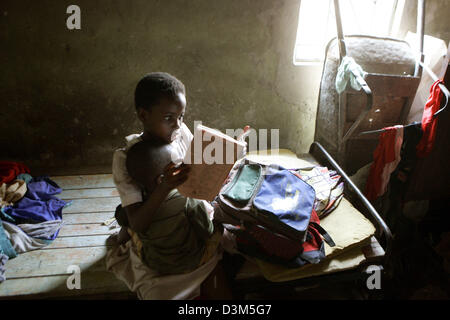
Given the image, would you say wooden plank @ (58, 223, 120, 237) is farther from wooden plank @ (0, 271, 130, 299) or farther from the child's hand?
the child's hand

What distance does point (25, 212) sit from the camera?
2.16 meters

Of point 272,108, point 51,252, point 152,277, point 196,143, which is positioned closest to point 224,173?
point 196,143

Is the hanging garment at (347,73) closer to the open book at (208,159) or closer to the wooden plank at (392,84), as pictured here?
the wooden plank at (392,84)

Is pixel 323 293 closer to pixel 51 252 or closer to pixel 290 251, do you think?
pixel 290 251

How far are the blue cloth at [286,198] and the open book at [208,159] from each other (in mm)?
372

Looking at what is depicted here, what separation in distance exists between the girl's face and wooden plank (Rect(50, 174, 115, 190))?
1500 mm

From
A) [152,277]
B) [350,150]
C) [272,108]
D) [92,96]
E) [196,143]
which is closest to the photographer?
[196,143]

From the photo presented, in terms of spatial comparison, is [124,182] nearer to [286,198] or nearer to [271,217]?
[271,217]

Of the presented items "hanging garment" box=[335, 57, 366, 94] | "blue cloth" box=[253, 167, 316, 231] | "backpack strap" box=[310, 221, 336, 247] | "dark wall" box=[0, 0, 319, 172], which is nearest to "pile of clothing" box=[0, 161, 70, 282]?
"dark wall" box=[0, 0, 319, 172]

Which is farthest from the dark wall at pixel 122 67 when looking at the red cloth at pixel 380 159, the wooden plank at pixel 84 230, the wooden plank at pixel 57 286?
the wooden plank at pixel 57 286

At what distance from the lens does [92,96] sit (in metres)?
2.87

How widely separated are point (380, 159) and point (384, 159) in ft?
0.09

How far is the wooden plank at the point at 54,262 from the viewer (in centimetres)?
181

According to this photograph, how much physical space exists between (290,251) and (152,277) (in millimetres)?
840
